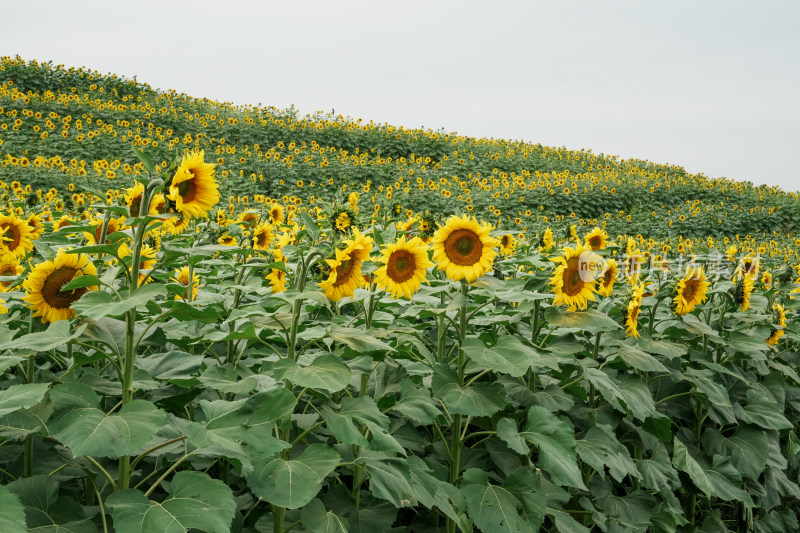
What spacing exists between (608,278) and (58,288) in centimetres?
223

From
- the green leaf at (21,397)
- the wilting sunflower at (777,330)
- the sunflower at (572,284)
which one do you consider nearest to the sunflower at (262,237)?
the sunflower at (572,284)

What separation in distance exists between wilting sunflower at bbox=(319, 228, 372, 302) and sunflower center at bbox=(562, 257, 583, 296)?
35.1 inches

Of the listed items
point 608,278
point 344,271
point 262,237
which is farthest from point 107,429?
point 262,237

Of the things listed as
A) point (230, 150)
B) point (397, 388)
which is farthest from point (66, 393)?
point (230, 150)

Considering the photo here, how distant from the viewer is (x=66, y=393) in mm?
1681

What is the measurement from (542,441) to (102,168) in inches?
458

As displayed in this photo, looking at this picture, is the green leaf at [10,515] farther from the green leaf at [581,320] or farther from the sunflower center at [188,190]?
the green leaf at [581,320]

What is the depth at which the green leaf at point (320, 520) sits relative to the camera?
6.24 feet

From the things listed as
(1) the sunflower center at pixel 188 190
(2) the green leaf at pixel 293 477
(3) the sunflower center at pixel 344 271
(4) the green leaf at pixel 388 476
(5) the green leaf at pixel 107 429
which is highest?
(1) the sunflower center at pixel 188 190

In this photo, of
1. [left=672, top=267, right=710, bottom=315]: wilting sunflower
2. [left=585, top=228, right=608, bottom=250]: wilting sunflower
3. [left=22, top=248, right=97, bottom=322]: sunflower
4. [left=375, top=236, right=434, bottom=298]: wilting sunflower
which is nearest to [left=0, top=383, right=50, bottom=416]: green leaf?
[left=22, top=248, right=97, bottom=322]: sunflower

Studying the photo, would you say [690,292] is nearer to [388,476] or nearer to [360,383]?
[360,383]

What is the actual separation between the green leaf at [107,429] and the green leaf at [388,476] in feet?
2.14

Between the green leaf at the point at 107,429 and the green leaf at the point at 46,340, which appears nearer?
the green leaf at the point at 107,429

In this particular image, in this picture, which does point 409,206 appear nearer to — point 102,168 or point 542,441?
point 102,168
